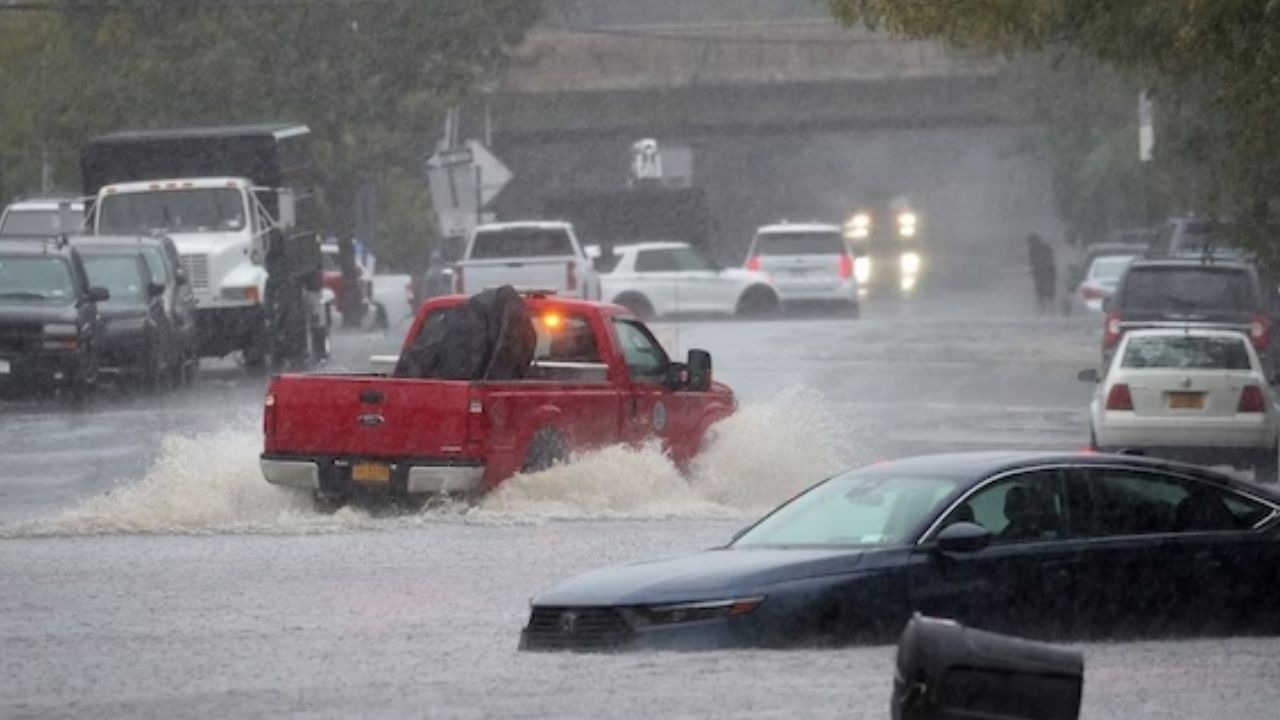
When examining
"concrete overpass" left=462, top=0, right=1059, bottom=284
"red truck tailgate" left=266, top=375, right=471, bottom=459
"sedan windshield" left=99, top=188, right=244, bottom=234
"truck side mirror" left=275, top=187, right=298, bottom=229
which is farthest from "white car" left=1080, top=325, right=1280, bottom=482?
"concrete overpass" left=462, top=0, right=1059, bottom=284

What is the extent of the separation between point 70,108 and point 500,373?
38.6m

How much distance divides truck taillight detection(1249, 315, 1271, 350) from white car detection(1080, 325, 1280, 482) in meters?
6.47

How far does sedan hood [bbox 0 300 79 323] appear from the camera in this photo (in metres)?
32.9

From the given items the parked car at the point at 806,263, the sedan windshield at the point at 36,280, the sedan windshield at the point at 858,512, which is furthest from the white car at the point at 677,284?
the sedan windshield at the point at 858,512

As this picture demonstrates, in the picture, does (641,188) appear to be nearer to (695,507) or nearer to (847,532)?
(695,507)

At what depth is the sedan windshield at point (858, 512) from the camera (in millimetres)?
13375

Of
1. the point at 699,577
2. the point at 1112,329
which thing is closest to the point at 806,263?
the point at 1112,329

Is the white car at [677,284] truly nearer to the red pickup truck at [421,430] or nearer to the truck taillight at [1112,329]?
the truck taillight at [1112,329]

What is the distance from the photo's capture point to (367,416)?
1989 cm

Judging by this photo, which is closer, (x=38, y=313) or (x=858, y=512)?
(x=858, y=512)

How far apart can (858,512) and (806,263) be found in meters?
42.7

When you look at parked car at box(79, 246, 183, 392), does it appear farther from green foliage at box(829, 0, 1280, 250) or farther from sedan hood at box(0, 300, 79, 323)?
green foliage at box(829, 0, 1280, 250)

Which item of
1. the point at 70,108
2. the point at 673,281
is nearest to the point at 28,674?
the point at 673,281

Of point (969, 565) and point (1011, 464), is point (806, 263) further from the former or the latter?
point (969, 565)
